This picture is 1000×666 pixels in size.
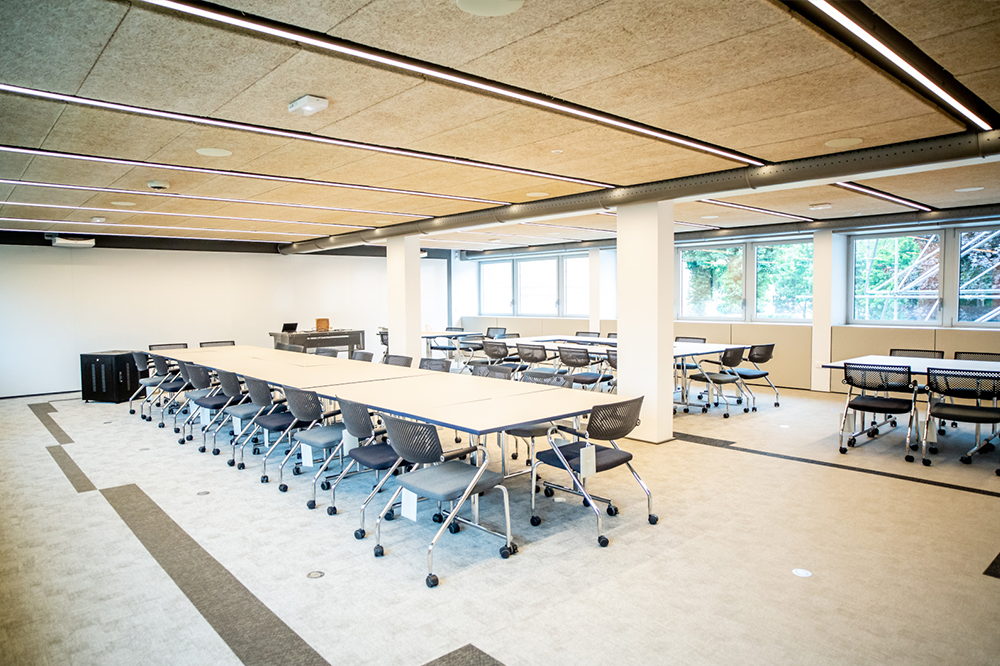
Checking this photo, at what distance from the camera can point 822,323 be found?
9.78 metres

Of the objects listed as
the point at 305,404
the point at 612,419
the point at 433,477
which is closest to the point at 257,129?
the point at 305,404

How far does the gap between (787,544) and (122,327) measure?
11.8 m

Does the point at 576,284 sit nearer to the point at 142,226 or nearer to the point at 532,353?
the point at 532,353

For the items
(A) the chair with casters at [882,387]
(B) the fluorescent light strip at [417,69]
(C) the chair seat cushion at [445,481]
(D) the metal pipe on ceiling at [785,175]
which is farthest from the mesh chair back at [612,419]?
(A) the chair with casters at [882,387]

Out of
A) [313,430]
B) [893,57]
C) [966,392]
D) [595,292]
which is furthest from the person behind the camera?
[595,292]

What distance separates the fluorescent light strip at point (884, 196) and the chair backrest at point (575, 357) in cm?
359

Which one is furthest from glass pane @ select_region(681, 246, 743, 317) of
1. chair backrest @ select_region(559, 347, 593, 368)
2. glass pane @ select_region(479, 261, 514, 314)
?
glass pane @ select_region(479, 261, 514, 314)

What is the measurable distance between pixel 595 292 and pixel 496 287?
4.48 meters

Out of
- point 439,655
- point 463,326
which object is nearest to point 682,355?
point 439,655

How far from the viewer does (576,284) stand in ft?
48.7

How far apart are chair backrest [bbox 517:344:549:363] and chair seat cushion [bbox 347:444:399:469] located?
498 cm

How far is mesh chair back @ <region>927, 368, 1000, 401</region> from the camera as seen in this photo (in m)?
5.21

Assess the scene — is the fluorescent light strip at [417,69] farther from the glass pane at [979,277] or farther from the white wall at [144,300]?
the white wall at [144,300]

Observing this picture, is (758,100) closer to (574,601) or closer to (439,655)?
(574,601)
